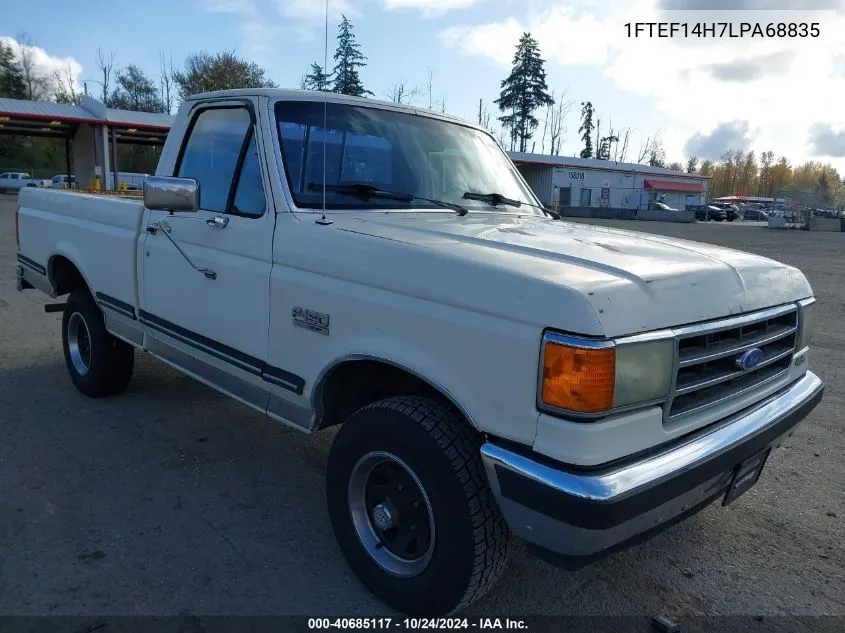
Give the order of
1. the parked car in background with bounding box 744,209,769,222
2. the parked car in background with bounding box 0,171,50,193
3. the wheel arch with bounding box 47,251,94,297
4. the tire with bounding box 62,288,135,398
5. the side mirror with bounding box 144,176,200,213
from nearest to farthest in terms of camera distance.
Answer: the side mirror with bounding box 144,176,200,213 < the tire with bounding box 62,288,135,398 < the wheel arch with bounding box 47,251,94,297 < the parked car in background with bounding box 0,171,50,193 < the parked car in background with bounding box 744,209,769,222

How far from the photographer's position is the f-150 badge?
8.80ft

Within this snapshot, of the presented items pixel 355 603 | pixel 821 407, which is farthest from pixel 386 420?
pixel 821 407

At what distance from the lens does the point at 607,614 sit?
103 inches

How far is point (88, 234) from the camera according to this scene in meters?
4.55

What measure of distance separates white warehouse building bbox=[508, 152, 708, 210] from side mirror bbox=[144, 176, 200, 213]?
46502 mm

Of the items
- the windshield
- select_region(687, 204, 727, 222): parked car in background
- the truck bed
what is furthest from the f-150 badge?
select_region(687, 204, 727, 222): parked car in background

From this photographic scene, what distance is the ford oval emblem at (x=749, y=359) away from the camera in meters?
2.39

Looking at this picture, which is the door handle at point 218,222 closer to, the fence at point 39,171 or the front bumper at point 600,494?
the front bumper at point 600,494

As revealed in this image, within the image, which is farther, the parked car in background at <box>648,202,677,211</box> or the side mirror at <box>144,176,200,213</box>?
the parked car in background at <box>648,202,677,211</box>

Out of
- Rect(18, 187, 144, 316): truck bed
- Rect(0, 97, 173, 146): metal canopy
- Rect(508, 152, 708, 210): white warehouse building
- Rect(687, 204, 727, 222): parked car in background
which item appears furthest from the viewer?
Rect(687, 204, 727, 222): parked car in background

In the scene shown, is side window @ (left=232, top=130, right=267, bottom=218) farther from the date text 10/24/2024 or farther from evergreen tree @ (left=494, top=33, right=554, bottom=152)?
evergreen tree @ (left=494, top=33, right=554, bottom=152)

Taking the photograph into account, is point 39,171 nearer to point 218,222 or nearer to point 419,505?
point 218,222

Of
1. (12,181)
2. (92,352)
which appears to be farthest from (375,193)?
(12,181)

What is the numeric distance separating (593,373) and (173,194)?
2198 millimetres
